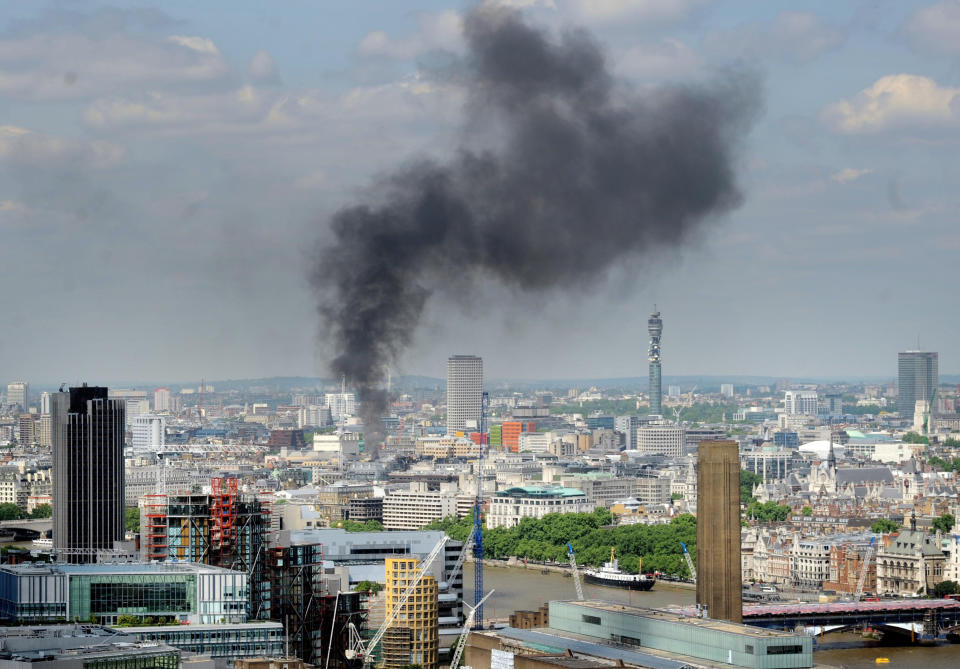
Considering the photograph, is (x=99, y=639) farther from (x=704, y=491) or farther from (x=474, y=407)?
(x=474, y=407)

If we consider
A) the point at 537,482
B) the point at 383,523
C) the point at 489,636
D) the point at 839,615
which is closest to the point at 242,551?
the point at 489,636

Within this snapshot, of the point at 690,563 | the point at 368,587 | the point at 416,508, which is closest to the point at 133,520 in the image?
the point at 416,508

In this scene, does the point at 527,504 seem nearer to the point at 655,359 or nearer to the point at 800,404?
the point at 655,359

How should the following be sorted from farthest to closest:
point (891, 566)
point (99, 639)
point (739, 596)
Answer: point (891, 566) → point (739, 596) → point (99, 639)

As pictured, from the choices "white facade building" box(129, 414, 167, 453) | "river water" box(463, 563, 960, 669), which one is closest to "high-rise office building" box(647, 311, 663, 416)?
"white facade building" box(129, 414, 167, 453)

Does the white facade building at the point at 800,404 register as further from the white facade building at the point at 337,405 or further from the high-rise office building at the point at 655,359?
the white facade building at the point at 337,405

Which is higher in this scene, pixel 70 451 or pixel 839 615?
pixel 70 451

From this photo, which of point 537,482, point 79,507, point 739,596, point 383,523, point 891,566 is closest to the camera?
point 739,596
